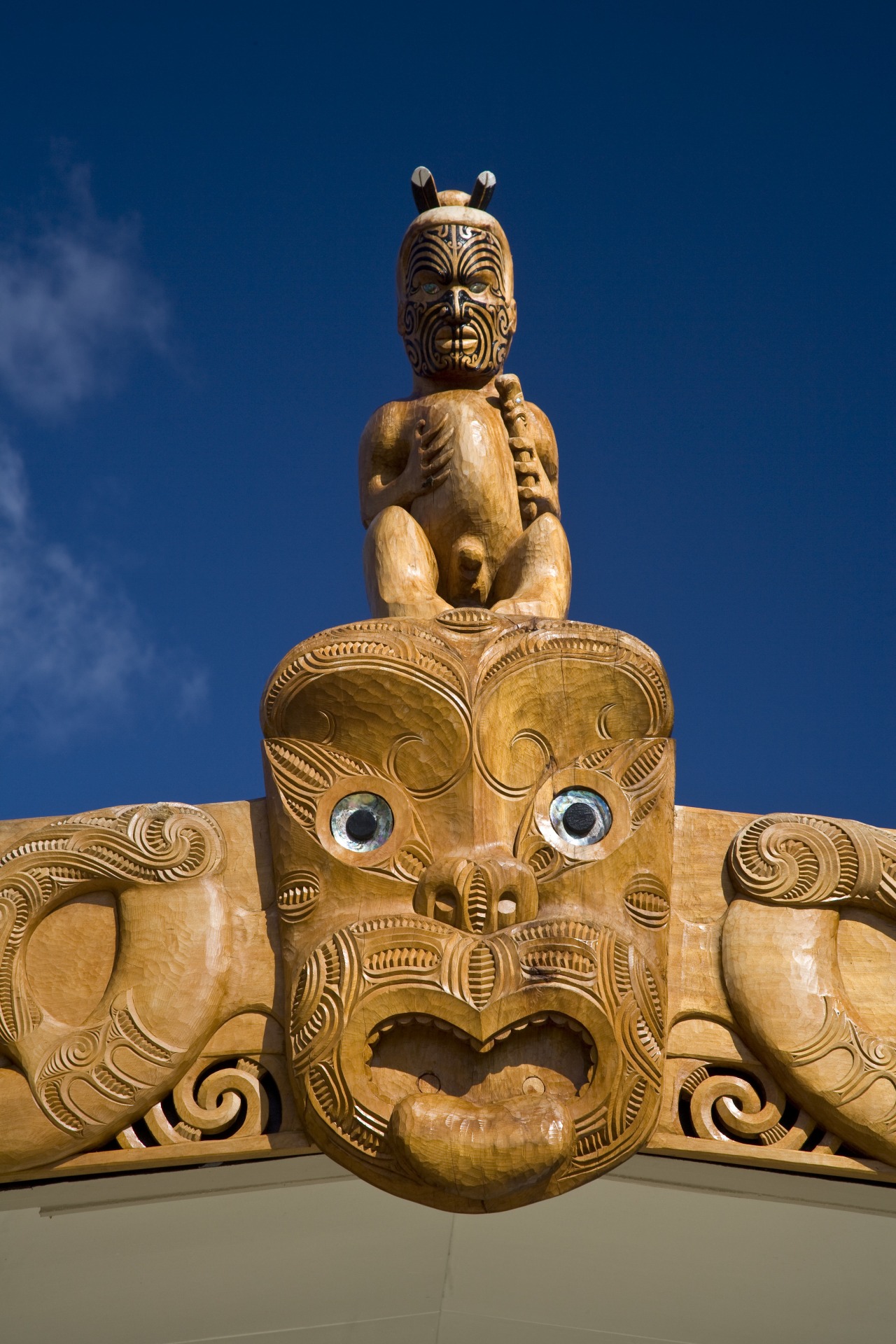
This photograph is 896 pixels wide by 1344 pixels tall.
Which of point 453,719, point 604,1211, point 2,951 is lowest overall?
point 604,1211

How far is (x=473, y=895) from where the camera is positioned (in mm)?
4363

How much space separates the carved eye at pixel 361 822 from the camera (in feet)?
14.9

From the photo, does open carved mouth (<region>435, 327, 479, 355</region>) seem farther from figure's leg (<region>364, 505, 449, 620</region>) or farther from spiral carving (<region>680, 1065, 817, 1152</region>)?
spiral carving (<region>680, 1065, 817, 1152</region>)

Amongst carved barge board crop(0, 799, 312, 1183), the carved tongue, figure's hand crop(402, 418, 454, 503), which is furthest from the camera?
figure's hand crop(402, 418, 454, 503)

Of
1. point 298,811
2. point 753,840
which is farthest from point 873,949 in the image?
point 298,811

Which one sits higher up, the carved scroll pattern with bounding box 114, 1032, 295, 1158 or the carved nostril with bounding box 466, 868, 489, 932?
the carved nostril with bounding box 466, 868, 489, 932

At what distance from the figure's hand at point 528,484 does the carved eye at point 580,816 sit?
176cm

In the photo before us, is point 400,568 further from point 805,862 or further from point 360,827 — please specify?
point 805,862

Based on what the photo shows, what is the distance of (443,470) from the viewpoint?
19.4ft

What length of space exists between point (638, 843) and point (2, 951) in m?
1.82

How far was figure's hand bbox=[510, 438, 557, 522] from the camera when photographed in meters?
6.11

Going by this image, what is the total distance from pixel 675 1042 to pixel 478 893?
2.33 feet

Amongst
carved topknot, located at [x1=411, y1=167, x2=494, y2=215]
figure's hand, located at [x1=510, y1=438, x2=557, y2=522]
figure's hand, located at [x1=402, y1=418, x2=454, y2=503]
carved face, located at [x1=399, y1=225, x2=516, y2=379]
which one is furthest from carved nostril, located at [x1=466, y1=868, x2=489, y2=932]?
carved topknot, located at [x1=411, y1=167, x2=494, y2=215]

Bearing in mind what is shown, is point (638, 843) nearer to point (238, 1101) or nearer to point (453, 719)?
point (453, 719)
